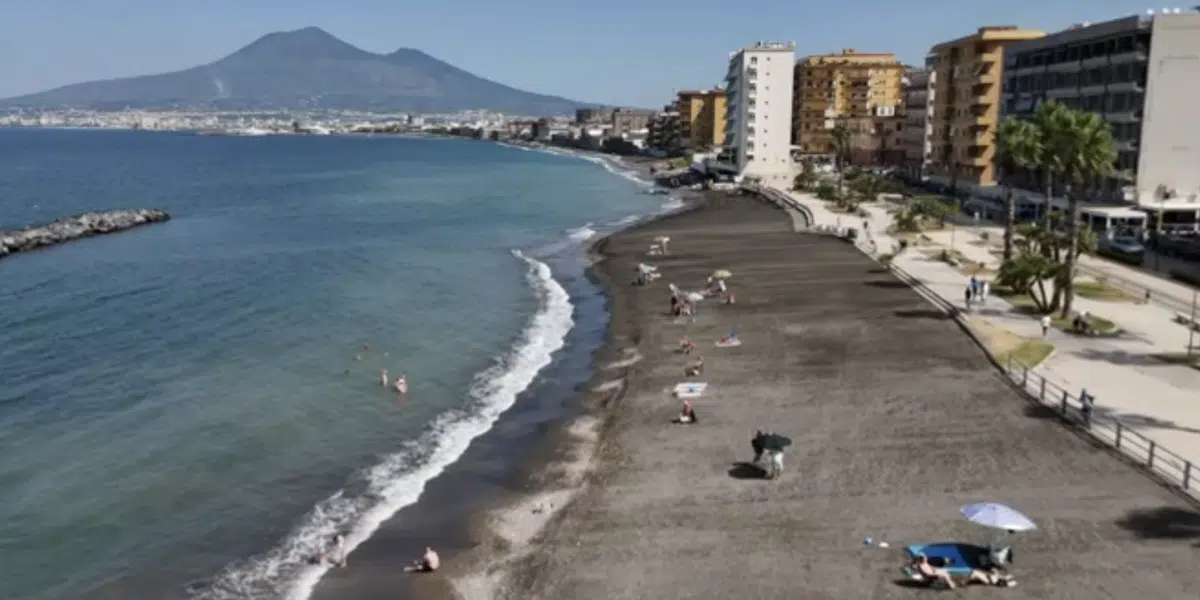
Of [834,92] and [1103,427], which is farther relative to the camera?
[834,92]

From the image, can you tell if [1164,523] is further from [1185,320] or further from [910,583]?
[1185,320]

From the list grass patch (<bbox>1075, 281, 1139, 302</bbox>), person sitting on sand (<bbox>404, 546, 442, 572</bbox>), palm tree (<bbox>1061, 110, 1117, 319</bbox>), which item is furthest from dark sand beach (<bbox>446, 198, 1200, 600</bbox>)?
grass patch (<bbox>1075, 281, 1139, 302</bbox>)

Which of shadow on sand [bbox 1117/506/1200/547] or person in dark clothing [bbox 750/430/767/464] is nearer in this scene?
shadow on sand [bbox 1117/506/1200/547]

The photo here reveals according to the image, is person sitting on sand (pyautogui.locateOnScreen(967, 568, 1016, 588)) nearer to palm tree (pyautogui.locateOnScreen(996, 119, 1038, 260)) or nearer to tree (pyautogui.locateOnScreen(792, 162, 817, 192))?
palm tree (pyautogui.locateOnScreen(996, 119, 1038, 260))

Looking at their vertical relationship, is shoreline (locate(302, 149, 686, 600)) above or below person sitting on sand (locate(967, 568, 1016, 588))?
below

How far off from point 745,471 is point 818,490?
7.65ft

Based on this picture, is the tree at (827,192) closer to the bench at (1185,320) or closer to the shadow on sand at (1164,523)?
the bench at (1185,320)

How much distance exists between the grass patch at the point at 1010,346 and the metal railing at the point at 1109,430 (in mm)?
1328

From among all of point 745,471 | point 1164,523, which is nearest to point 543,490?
point 745,471

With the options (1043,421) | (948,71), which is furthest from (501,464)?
(948,71)

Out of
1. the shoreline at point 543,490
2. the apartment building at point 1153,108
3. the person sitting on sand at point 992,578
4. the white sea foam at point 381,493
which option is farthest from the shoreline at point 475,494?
the apartment building at point 1153,108

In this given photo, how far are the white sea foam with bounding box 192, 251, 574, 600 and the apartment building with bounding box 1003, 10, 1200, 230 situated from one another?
45.2 m

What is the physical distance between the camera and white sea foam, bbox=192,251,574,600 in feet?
72.0

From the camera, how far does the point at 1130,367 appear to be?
111ft
